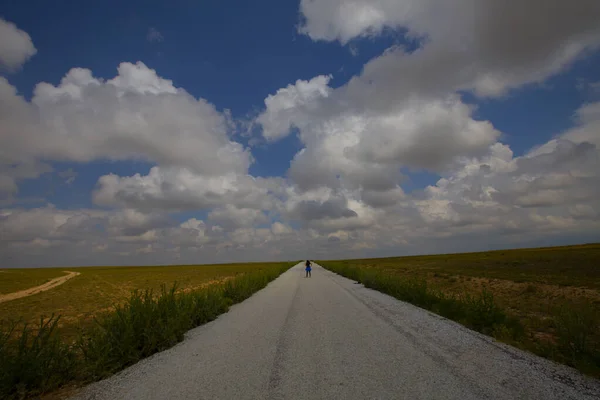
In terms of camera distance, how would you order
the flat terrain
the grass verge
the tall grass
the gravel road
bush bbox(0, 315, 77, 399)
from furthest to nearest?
the flat terrain < the tall grass < the grass verge < bush bbox(0, 315, 77, 399) < the gravel road

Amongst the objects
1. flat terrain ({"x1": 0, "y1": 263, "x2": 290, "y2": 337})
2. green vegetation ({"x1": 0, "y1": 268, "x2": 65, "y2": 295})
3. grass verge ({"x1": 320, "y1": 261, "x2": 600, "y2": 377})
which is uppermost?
grass verge ({"x1": 320, "y1": 261, "x2": 600, "y2": 377})

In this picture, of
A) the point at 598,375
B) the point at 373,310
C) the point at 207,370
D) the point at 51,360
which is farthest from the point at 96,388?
the point at 373,310

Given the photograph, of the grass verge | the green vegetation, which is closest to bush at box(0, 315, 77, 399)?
the grass verge

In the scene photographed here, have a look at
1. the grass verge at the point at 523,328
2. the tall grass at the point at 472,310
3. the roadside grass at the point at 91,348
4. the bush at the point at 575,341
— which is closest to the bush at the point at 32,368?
the roadside grass at the point at 91,348

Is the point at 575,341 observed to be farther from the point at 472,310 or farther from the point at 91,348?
the point at 91,348

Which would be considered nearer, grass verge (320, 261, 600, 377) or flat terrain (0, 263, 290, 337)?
grass verge (320, 261, 600, 377)

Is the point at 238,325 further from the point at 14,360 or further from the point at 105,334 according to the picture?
the point at 14,360

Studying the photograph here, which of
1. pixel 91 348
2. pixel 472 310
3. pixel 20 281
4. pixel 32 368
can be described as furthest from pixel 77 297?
pixel 20 281

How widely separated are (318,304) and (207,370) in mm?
9271

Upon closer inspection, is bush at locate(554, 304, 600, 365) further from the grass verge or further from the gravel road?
the gravel road

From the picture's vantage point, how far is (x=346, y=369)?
5691 millimetres

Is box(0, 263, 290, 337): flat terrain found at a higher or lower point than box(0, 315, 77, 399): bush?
lower

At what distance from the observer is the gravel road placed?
4.76 metres

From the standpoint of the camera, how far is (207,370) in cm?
596
